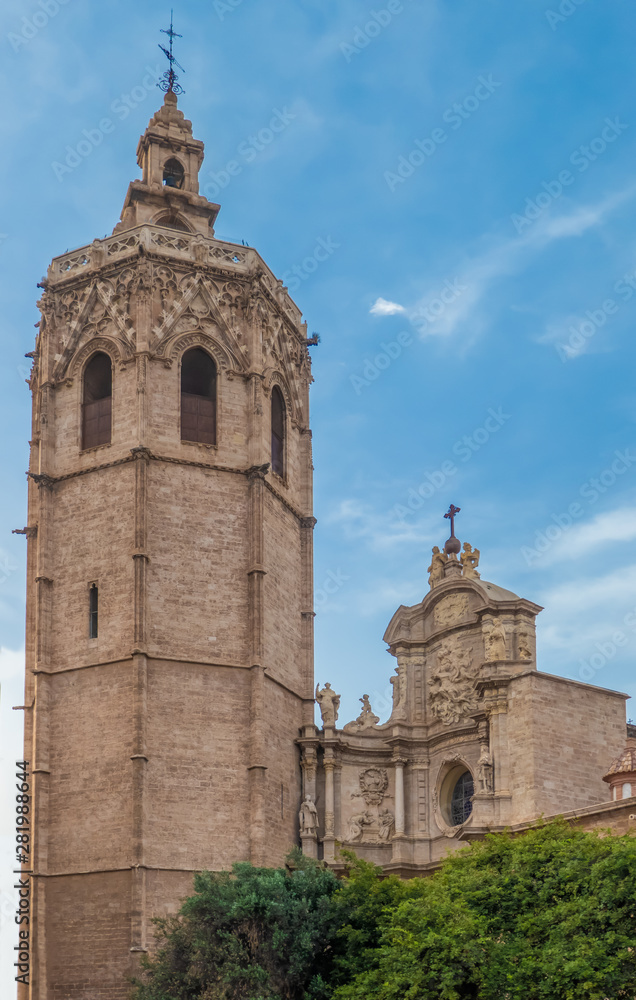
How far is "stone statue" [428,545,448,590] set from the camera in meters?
39.2

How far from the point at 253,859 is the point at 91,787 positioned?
4.02 metres

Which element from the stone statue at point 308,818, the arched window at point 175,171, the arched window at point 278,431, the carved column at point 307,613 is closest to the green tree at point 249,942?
the stone statue at point 308,818

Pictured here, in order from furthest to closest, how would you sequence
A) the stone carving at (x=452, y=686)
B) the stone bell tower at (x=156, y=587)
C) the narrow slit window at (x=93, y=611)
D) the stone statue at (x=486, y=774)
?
the stone carving at (x=452, y=686) < the narrow slit window at (x=93, y=611) < the stone statue at (x=486, y=774) < the stone bell tower at (x=156, y=587)

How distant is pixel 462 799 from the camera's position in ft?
121

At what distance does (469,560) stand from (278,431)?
6159 millimetres

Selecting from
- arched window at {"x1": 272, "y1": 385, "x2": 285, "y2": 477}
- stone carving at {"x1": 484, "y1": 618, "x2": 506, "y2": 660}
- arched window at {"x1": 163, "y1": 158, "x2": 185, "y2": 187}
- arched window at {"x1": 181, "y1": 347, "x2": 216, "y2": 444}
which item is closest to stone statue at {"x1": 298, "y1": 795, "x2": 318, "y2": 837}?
stone carving at {"x1": 484, "y1": 618, "x2": 506, "y2": 660}

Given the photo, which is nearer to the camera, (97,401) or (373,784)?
(373,784)

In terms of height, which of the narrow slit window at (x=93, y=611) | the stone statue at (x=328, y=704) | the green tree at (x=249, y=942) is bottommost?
the green tree at (x=249, y=942)

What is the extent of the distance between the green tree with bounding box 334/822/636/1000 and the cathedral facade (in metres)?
7.36

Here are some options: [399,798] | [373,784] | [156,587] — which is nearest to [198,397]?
[156,587]

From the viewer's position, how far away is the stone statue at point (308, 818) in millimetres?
36406

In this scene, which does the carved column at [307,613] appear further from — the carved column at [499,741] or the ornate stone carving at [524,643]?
the ornate stone carving at [524,643]

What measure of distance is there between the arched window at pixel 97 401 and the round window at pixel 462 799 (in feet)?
39.8

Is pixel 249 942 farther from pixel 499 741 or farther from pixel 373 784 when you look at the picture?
pixel 373 784
